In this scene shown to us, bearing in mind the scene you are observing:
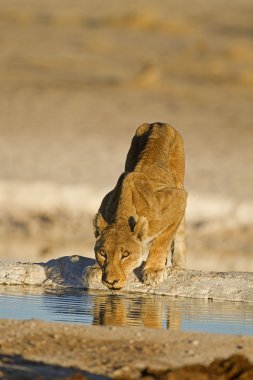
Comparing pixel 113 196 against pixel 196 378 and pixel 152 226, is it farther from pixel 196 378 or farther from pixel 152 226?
pixel 196 378

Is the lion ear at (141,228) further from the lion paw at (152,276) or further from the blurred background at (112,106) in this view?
the blurred background at (112,106)

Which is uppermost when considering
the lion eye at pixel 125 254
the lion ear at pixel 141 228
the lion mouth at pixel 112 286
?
the lion ear at pixel 141 228

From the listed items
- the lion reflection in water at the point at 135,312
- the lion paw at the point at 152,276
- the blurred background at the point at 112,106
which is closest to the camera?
the lion reflection in water at the point at 135,312

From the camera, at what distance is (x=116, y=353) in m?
10.1

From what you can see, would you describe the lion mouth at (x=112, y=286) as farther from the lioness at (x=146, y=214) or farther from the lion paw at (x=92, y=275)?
the lion paw at (x=92, y=275)

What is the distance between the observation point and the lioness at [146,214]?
13.6 m

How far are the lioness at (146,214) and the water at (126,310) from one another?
26 cm

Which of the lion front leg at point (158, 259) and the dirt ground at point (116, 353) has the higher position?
the lion front leg at point (158, 259)

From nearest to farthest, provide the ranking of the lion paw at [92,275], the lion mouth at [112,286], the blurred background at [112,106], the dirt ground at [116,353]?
the dirt ground at [116,353] → the lion mouth at [112,286] → the lion paw at [92,275] → the blurred background at [112,106]

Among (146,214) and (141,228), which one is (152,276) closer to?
(146,214)

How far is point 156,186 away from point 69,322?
2.75m

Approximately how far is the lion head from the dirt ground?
2.47 metres

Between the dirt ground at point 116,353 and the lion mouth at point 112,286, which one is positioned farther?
the lion mouth at point 112,286

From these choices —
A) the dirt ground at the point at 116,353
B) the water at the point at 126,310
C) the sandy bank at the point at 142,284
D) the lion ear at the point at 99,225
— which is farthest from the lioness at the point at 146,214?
the dirt ground at the point at 116,353
